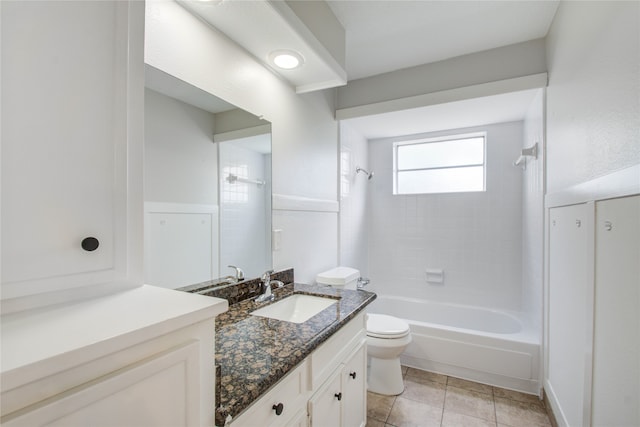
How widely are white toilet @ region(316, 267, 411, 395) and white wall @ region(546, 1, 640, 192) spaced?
4.59 feet

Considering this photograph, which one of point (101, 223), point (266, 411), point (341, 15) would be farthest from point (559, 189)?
point (101, 223)

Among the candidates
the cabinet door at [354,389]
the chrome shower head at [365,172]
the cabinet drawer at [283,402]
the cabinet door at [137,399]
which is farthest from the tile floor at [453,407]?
the chrome shower head at [365,172]

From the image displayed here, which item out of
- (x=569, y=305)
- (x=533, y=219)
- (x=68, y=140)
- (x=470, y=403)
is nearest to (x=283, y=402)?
(x=68, y=140)

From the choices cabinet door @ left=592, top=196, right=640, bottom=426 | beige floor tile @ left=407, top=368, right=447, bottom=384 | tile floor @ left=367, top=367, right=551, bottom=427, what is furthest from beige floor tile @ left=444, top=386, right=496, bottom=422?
cabinet door @ left=592, top=196, right=640, bottom=426

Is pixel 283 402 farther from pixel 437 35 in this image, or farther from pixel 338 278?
pixel 437 35

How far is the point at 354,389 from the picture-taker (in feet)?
5.04

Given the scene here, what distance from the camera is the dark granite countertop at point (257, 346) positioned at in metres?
0.75

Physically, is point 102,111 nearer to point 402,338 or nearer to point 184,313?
point 184,313

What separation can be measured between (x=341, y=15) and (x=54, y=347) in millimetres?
2146

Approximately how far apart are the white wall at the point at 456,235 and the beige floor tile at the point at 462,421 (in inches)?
53.0

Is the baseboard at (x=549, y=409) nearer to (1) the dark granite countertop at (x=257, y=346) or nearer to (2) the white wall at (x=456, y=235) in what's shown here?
(2) the white wall at (x=456, y=235)

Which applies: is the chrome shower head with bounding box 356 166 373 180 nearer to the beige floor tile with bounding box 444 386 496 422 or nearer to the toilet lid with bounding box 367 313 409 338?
the toilet lid with bounding box 367 313 409 338

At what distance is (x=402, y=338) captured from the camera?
214 cm

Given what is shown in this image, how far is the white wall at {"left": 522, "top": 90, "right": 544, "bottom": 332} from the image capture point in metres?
2.16
